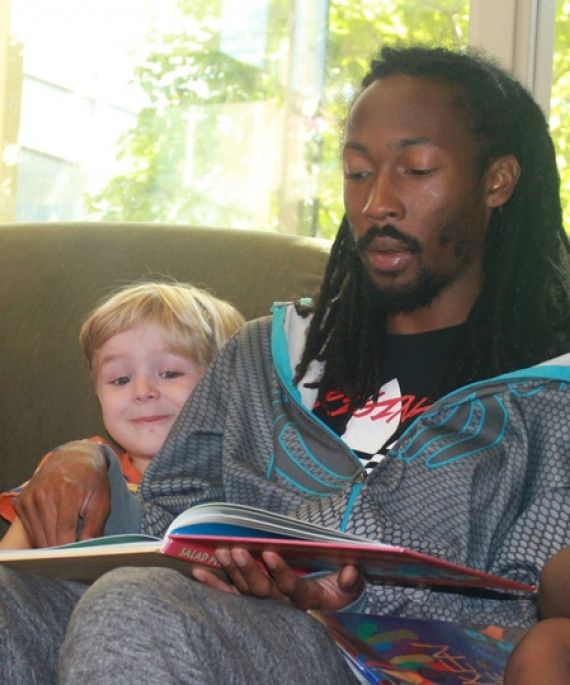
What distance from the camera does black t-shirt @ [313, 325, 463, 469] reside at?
1.38 metres

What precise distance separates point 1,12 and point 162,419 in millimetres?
1776

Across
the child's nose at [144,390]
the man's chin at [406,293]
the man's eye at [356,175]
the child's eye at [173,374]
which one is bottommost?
the child's nose at [144,390]

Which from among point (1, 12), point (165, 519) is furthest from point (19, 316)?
point (1, 12)

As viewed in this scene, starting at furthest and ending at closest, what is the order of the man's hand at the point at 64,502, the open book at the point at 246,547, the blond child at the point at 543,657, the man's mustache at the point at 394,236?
the man's mustache at the point at 394,236, the man's hand at the point at 64,502, the open book at the point at 246,547, the blond child at the point at 543,657

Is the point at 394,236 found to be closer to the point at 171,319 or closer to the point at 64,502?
the point at 171,319

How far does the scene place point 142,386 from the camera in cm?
164

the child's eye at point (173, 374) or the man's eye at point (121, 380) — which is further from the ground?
the child's eye at point (173, 374)

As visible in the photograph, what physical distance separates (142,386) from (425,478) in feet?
1.73

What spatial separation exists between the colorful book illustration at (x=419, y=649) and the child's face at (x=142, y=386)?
62cm

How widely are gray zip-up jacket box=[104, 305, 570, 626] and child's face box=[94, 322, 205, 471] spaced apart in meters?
0.21

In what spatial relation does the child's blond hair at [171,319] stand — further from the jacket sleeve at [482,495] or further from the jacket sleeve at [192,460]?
the jacket sleeve at [482,495]

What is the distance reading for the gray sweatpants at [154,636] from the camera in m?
0.83

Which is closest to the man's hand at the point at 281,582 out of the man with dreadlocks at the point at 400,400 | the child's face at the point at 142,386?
the man with dreadlocks at the point at 400,400

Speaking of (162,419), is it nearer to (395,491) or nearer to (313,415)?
(313,415)
